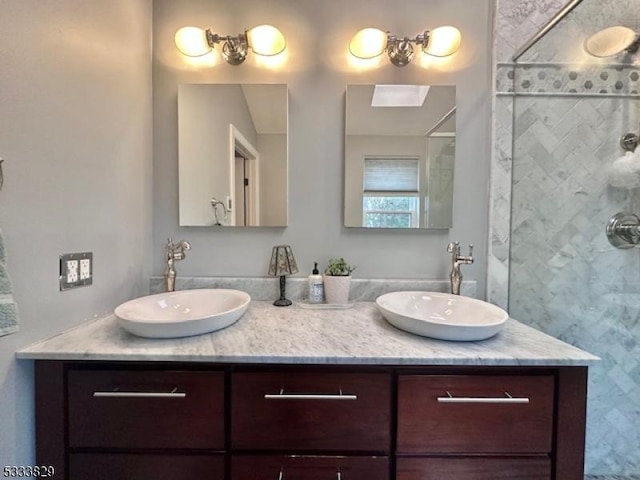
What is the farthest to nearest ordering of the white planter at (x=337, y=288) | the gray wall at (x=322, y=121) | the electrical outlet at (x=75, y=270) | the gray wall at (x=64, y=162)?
1. the gray wall at (x=322, y=121)
2. the white planter at (x=337, y=288)
3. the electrical outlet at (x=75, y=270)
4. the gray wall at (x=64, y=162)

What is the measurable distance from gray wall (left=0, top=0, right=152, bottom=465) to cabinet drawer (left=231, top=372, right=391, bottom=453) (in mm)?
639

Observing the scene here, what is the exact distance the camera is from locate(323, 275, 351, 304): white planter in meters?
1.35

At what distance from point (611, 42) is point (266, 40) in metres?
1.65

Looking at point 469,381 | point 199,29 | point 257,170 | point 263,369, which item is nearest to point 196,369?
point 263,369

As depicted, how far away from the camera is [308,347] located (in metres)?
0.90

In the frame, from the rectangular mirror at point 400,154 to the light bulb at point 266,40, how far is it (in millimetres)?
396

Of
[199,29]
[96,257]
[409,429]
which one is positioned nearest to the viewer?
[409,429]

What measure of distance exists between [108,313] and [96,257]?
239 millimetres

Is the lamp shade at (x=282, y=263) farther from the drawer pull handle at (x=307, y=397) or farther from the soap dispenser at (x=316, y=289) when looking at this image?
the drawer pull handle at (x=307, y=397)

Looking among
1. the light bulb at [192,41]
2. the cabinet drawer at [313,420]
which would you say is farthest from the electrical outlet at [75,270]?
the light bulb at [192,41]

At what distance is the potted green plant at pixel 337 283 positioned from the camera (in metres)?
1.35

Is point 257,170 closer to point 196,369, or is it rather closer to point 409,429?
point 196,369

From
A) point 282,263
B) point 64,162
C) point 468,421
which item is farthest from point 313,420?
point 64,162

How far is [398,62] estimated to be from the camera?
1.44 meters
